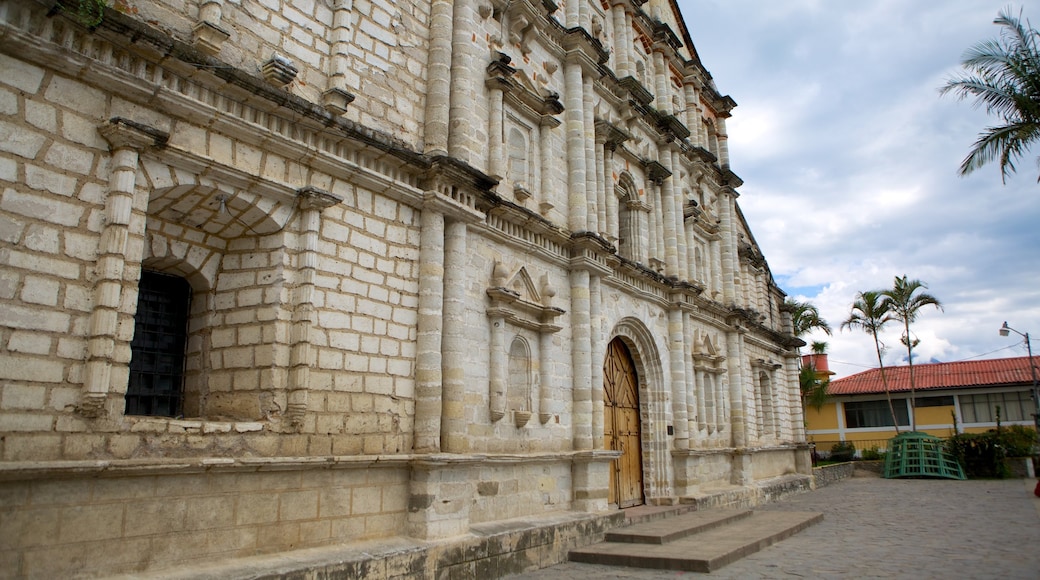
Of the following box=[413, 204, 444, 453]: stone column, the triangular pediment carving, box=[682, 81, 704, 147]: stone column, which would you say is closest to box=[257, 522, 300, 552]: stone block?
box=[413, 204, 444, 453]: stone column

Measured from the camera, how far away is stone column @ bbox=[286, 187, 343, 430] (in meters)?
7.06

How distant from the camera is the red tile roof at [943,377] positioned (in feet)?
115

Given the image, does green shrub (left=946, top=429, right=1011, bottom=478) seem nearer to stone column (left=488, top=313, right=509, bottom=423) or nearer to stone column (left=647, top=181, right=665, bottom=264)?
stone column (left=647, top=181, right=665, bottom=264)

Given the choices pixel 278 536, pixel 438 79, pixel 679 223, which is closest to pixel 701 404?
pixel 679 223

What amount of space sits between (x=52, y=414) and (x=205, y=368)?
2168mm

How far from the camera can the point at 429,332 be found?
8.69 metres

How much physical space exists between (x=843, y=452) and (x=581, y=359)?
2880 centimetres

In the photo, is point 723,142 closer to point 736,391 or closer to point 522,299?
point 736,391

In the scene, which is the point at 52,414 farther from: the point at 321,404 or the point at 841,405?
the point at 841,405

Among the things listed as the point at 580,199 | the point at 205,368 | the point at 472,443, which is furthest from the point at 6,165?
the point at 580,199

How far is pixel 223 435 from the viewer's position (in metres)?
6.47

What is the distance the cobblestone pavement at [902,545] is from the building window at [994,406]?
1931 cm

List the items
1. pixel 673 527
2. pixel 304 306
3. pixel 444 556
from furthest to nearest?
pixel 673 527
pixel 444 556
pixel 304 306

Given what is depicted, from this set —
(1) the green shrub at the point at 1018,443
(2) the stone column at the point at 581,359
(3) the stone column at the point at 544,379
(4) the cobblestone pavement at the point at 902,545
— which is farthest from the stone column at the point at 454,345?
(1) the green shrub at the point at 1018,443
